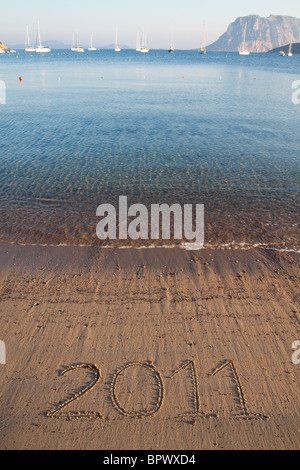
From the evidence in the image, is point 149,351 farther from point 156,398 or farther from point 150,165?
point 150,165

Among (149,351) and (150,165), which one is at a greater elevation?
(150,165)

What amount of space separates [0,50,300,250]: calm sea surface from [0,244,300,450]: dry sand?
2.10m

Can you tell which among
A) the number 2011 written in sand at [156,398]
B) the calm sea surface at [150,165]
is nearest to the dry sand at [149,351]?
the number 2011 written in sand at [156,398]

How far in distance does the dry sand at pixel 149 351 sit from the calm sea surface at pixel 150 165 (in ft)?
6.90

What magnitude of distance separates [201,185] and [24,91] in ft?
127

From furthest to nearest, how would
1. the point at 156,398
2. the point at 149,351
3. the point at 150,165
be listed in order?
the point at 150,165 → the point at 149,351 → the point at 156,398

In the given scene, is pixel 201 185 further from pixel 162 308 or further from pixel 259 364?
pixel 259 364

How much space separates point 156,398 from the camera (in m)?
6.36

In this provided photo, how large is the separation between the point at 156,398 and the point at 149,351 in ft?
3.77

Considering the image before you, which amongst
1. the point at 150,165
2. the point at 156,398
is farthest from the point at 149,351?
the point at 150,165

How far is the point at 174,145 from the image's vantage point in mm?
22422

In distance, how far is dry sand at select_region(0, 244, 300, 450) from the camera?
5840mm
